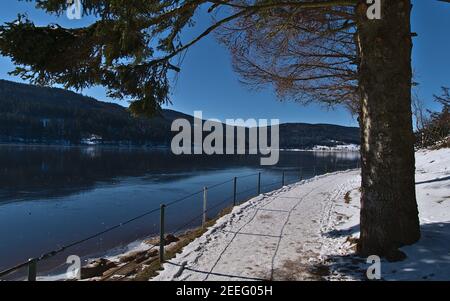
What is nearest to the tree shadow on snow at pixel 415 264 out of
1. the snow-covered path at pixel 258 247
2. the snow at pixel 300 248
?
the snow at pixel 300 248

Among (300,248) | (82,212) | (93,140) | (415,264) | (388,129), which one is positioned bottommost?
(82,212)

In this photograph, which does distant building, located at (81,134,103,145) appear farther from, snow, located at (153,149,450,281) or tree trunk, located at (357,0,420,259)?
tree trunk, located at (357,0,420,259)

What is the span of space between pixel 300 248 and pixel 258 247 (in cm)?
79

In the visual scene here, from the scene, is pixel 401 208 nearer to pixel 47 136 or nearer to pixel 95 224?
pixel 95 224

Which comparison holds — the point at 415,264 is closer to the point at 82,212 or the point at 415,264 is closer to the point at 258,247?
the point at 258,247

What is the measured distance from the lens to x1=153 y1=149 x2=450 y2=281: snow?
5789 millimetres

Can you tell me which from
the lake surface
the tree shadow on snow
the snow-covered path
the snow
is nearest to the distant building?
the lake surface

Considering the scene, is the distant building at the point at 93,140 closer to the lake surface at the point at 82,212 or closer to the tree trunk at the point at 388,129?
the lake surface at the point at 82,212

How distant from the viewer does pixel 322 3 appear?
21.1 ft

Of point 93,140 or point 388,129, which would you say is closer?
point 388,129

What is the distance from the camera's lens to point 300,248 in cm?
745

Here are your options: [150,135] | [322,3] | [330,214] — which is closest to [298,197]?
[330,214]

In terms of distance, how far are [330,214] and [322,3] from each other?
6.49m

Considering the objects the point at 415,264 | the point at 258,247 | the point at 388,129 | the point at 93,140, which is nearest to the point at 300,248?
the point at 258,247
